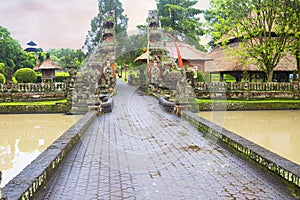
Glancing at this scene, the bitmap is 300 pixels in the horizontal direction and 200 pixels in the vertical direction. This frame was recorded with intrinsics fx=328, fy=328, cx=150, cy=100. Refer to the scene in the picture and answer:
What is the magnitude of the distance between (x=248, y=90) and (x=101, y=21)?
19.8 m

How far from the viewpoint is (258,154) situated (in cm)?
517

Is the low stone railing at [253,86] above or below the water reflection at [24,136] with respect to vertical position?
above

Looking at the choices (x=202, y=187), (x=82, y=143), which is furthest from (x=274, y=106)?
(x=202, y=187)

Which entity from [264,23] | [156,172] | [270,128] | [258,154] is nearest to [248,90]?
[264,23]

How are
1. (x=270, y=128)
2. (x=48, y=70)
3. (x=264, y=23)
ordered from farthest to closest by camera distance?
(x=48, y=70), (x=264, y=23), (x=270, y=128)

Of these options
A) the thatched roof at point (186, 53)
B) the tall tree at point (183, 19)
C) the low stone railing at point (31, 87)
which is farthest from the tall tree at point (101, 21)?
the low stone railing at point (31, 87)

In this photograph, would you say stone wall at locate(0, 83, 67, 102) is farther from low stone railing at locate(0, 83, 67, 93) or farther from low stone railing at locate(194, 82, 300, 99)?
low stone railing at locate(194, 82, 300, 99)

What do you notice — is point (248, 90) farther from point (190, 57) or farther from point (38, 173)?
point (38, 173)

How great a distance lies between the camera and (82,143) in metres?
7.14

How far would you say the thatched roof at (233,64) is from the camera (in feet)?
72.6

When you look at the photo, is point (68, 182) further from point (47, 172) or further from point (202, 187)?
point (202, 187)

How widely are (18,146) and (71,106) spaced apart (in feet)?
21.1

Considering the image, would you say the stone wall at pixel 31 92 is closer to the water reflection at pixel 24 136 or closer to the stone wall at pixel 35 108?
the stone wall at pixel 35 108

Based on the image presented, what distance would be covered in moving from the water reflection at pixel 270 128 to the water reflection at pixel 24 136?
18.8ft
